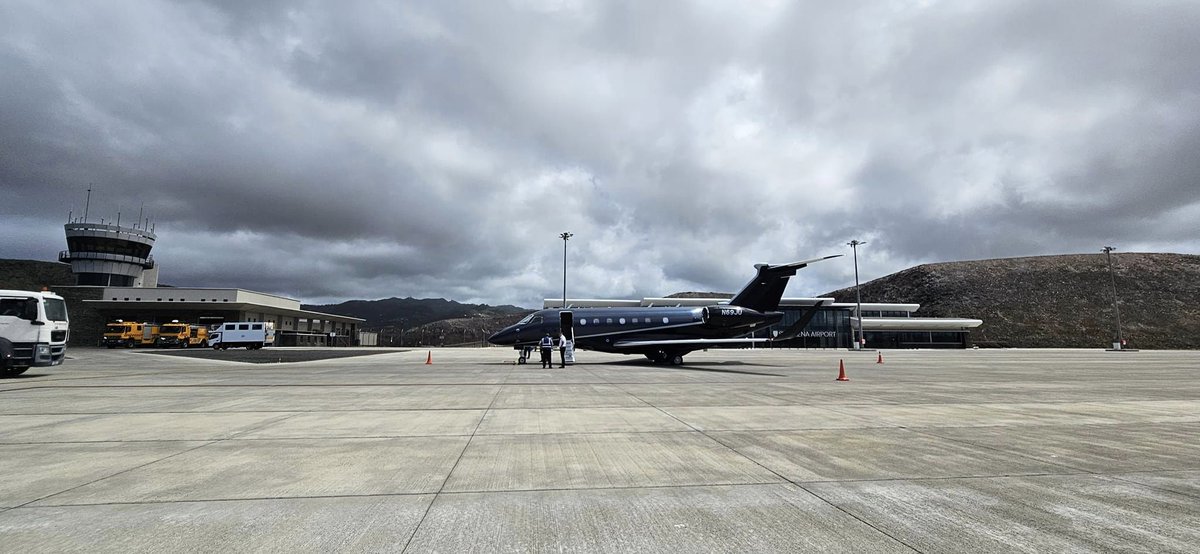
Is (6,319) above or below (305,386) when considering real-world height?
above

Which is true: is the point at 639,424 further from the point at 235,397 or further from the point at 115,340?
the point at 115,340

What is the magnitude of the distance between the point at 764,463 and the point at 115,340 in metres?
70.8

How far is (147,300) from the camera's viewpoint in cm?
6781

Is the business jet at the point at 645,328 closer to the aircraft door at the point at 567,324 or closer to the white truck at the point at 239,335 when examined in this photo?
the aircraft door at the point at 567,324

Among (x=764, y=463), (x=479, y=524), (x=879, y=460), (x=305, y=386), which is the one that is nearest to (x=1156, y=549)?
(x=879, y=460)

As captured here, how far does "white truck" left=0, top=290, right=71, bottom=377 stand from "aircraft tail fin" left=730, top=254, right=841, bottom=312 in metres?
26.5

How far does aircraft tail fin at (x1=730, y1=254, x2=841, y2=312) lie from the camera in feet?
89.4

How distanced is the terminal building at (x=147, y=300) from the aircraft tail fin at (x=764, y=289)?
64.2 meters

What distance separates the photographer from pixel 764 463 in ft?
19.6

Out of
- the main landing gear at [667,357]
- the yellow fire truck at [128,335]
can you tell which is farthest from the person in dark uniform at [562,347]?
the yellow fire truck at [128,335]

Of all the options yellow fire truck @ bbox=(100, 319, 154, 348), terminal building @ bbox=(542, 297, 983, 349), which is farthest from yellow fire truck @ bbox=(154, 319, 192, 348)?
terminal building @ bbox=(542, 297, 983, 349)

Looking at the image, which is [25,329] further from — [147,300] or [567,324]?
[147,300]

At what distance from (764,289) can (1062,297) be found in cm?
13307

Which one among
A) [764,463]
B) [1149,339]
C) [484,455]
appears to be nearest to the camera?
[764,463]
